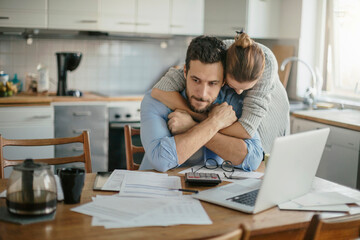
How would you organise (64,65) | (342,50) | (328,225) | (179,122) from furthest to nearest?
(342,50) → (64,65) → (179,122) → (328,225)

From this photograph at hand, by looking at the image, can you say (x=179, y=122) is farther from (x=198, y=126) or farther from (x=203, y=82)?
(x=203, y=82)

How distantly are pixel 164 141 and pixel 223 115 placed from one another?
31cm

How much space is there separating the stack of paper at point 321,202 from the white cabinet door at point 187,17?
2.97 metres

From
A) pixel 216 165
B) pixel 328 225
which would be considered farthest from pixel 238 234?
pixel 216 165

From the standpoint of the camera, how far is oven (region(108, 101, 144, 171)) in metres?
3.92

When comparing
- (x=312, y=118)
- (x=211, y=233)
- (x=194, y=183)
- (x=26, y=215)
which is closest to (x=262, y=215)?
(x=211, y=233)

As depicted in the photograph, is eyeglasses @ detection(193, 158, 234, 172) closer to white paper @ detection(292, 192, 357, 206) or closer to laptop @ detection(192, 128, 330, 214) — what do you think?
laptop @ detection(192, 128, 330, 214)

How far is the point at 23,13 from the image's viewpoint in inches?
147

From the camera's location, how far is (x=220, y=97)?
220cm

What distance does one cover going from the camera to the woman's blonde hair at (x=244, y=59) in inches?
74.4

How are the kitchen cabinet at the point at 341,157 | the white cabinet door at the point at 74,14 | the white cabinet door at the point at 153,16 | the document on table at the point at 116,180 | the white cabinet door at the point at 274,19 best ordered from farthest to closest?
the white cabinet door at the point at 274,19, the white cabinet door at the point at 153,16, the white cabinet door at the point at 74,14, the kitchen cabinet at the point at 341,157, the document on table at the point at 116,180

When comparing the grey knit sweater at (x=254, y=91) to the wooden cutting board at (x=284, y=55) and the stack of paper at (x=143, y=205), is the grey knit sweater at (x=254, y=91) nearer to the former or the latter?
the stack of paper at (x=143, y=205)

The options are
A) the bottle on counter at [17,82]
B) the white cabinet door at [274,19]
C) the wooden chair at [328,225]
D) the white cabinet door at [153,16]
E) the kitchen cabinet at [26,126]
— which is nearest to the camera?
the wooden chair at [328,225]

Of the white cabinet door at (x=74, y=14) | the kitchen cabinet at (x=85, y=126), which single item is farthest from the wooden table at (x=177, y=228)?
the white cabinet door at (x=74, y=14)
